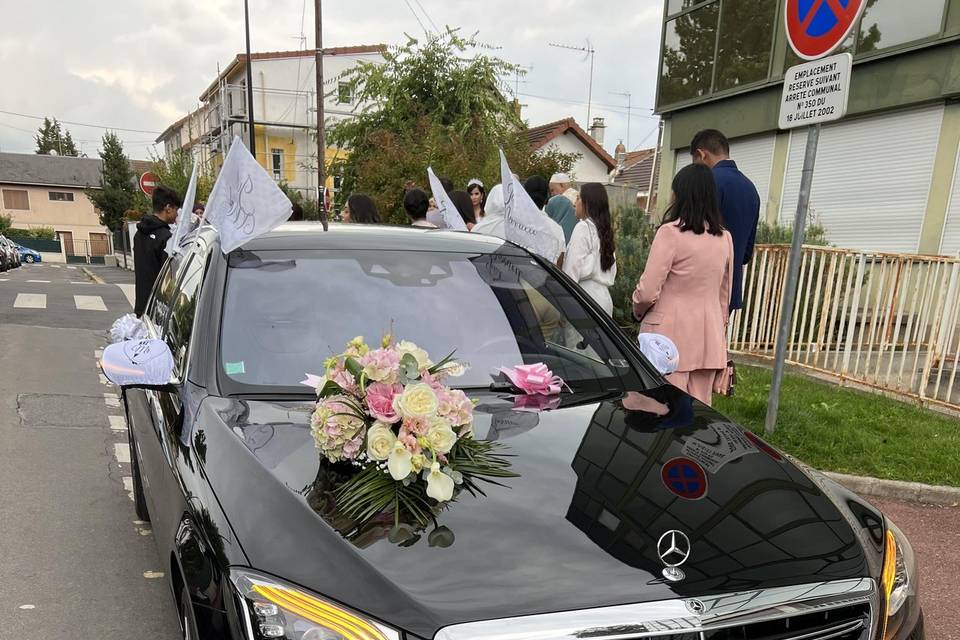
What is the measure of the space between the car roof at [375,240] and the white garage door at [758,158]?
923 centimetres

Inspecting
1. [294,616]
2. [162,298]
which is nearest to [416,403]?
[294,616]

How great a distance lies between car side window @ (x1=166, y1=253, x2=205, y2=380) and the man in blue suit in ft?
10.1

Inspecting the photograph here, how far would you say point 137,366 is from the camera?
2.39 m

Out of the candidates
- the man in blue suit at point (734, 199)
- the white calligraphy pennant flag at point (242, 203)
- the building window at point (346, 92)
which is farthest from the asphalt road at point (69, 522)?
the building window at point (346, 92)

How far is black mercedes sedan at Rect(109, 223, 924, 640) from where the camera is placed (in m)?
1.44

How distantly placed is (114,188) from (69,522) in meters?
43.0

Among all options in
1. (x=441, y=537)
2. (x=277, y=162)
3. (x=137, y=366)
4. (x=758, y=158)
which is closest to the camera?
(x=441, y=537)

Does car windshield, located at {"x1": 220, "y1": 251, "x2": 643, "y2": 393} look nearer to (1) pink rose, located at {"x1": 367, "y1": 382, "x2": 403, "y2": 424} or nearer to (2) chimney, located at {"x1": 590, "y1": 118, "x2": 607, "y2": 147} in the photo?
(1) pink rose, located at {"x1": 367, "y1": 382, "x2": 403, "y2": 424}

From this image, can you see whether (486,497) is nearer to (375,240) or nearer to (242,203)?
(375,240)

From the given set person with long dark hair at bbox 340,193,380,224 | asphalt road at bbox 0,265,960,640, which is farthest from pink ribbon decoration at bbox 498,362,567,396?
person with long dark hair at bbox 340,193,380,224

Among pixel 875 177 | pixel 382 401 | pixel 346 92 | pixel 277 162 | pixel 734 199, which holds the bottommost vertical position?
pixel 382 401

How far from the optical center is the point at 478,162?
12867 millimetres

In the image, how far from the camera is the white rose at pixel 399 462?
5.54 ft

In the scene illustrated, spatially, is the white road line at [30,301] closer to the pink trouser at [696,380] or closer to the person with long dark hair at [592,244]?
the person with long dark hair at [592,244]
